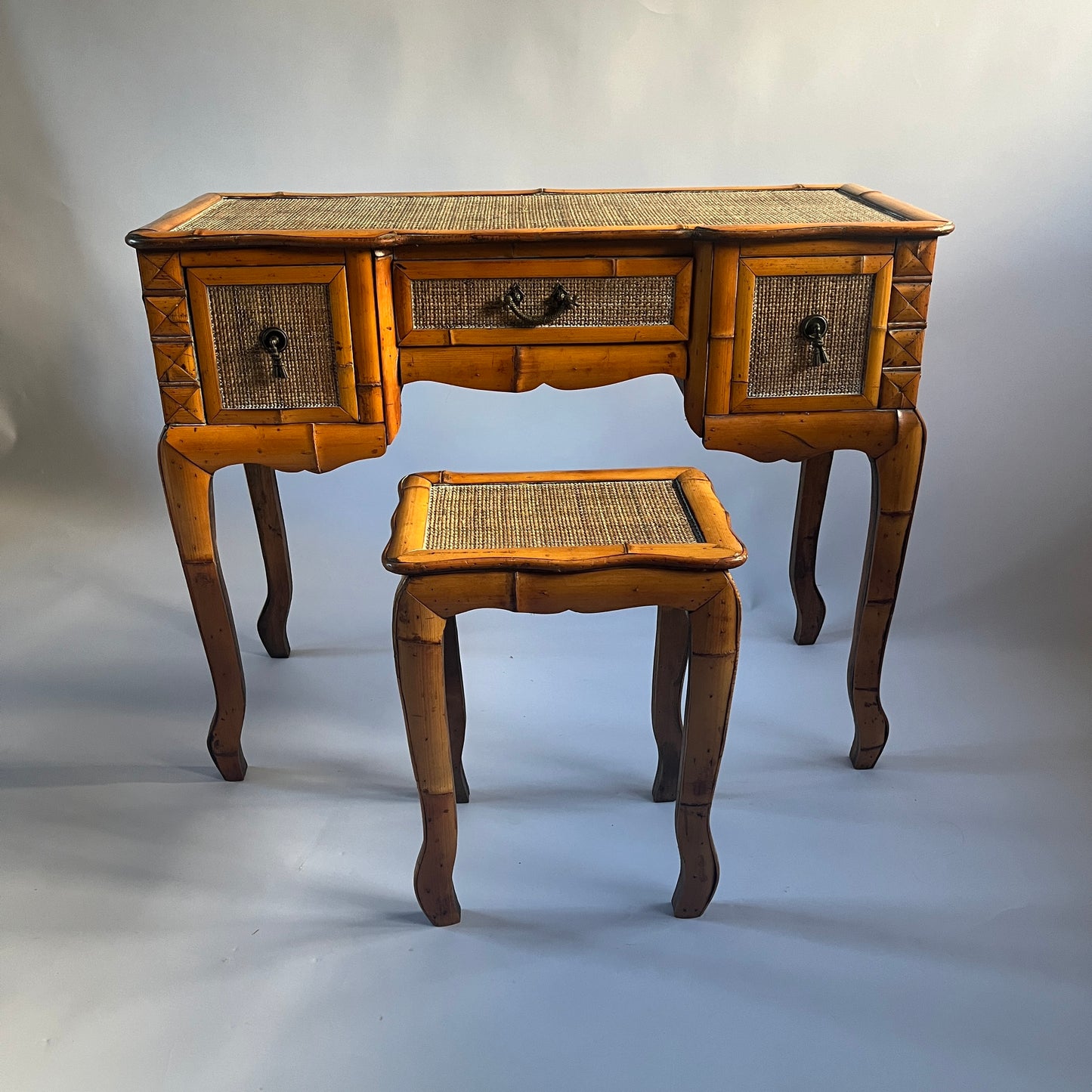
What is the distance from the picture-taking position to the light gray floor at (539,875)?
1568mm

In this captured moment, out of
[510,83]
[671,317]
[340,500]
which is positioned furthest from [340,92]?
[671,317]

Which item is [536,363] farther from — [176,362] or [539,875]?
[539,875]

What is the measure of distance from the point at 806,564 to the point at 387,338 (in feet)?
3.80

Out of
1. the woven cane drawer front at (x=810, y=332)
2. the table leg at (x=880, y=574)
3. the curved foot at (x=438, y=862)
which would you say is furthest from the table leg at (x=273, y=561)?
the table leg at (x=880, y=574)

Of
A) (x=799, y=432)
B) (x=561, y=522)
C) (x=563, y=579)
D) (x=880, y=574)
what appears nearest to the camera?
(x=563, y=579)

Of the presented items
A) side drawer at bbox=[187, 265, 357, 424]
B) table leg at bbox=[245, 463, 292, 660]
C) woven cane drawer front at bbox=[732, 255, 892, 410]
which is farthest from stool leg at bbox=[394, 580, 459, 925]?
table leg at bbox=[245, 463, 292, 660]

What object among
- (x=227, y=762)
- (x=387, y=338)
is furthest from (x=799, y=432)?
(x=227, y=762)

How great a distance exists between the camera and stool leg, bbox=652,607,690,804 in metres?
1.90

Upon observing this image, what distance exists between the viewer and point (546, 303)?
1.84 meters

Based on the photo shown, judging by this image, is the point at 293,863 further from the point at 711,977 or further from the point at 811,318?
the point at 811,318

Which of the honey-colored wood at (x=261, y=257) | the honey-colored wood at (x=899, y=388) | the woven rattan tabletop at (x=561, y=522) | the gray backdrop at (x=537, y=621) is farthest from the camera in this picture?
the honey-colored wood at (x=899, y=388)

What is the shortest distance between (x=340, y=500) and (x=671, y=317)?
4.97 feet

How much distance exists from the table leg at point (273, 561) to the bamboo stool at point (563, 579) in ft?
2.22

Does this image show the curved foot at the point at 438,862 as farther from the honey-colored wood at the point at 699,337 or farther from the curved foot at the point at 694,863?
the honey-colored wood at the point at 699,337
